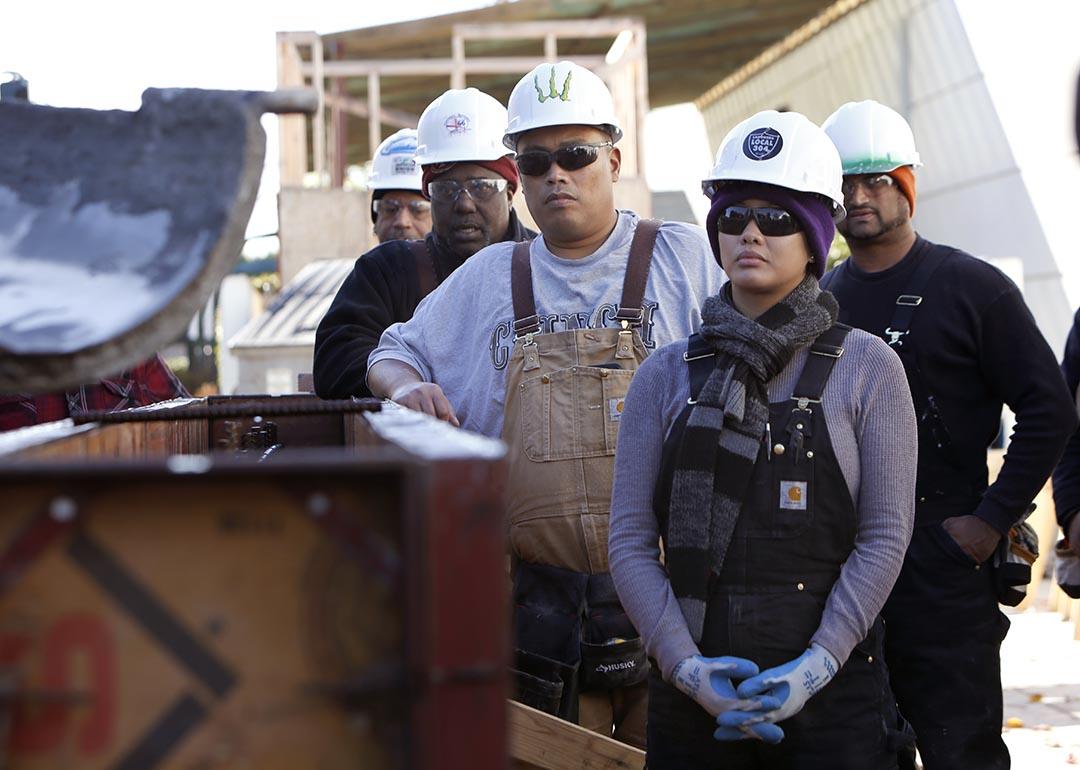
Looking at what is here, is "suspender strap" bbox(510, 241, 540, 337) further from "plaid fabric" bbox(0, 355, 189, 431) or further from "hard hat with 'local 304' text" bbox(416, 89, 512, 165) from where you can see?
"plaid fabric" bbox(0, 355, 189, 431)

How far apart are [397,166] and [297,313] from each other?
6.08 meters

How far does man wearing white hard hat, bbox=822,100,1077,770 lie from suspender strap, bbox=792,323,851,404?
3.82 ft

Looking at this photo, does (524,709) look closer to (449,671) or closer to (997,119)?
(449,671)

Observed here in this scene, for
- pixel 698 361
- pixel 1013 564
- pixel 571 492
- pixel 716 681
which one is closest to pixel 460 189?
pixel 571 492

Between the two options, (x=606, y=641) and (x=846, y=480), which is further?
(x=606, y=641)

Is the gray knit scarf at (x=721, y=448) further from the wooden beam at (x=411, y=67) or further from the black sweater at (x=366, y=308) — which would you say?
the wooden beam at (x=411, y=67)

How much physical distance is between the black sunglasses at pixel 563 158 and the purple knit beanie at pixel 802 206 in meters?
0.64

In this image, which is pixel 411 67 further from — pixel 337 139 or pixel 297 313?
pixel 297 313

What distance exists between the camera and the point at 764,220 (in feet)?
10.4

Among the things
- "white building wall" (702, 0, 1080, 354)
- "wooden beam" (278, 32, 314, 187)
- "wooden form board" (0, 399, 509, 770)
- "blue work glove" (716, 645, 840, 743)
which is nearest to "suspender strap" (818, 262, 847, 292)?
"blue work glove" (716, 645, 840, 743)

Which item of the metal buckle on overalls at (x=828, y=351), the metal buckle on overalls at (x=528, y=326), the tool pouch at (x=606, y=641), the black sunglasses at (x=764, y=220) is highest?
the black sunglasses at (x=764, y=220)

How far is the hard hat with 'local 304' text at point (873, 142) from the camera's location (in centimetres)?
447

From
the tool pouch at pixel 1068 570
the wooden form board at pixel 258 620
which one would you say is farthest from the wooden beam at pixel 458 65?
the wooden form board at pixel 258 620

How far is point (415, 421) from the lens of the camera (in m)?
2.17
